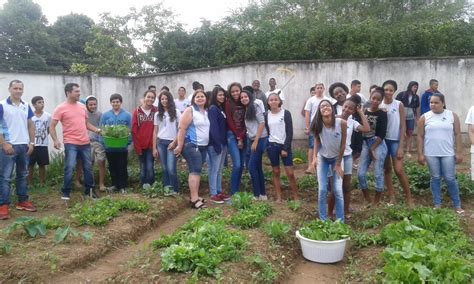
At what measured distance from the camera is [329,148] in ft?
17.6

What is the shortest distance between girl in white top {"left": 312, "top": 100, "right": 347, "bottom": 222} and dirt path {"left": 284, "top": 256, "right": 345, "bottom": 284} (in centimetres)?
92

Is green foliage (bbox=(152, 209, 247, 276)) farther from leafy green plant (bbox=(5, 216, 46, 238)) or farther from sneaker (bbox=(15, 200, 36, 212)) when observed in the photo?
sneaker (bbox=(15, 200, 36, 212))

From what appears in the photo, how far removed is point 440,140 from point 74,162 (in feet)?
18.0

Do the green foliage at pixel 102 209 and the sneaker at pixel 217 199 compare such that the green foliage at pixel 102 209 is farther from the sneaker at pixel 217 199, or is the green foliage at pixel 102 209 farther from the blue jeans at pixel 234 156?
the blue jeans at pixel 234 156

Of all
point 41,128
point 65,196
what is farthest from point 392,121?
point 41,128

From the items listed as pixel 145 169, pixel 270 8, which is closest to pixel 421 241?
pixel 145 169

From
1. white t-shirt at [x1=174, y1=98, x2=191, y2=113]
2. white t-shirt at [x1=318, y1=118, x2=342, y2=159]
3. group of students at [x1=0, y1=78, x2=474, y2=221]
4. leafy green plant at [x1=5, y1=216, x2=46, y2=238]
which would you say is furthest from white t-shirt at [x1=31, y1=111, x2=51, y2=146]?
white t-shirt at [x1=318, y1=118, x2=342, y2=159]

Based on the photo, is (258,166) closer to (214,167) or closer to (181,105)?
(214,167)

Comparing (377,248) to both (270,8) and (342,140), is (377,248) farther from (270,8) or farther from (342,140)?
(270,8)

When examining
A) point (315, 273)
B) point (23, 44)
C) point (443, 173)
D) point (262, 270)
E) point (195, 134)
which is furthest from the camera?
point (23, 44)

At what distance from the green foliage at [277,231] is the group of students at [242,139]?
0.84 m

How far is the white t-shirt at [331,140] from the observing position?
5320mm

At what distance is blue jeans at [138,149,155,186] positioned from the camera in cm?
757

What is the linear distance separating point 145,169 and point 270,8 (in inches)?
695
